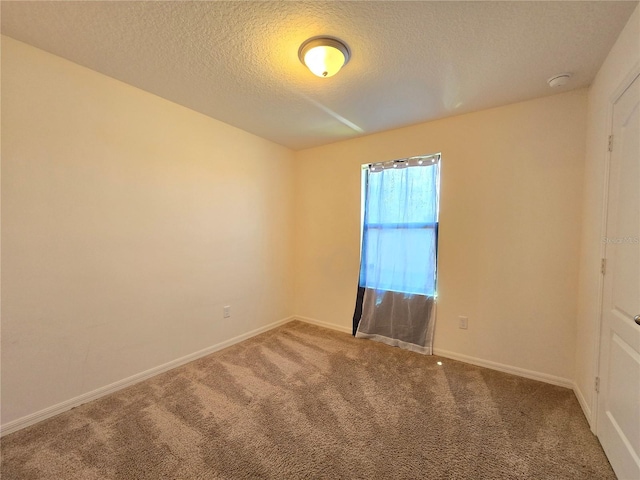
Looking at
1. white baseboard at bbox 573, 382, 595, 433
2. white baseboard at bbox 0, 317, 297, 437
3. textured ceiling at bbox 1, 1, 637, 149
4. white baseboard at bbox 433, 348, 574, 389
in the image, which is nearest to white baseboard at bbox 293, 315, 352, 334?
white baseboard at bbox 0, 317, 297, 437

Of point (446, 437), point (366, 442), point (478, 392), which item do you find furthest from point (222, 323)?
point (478, 392)

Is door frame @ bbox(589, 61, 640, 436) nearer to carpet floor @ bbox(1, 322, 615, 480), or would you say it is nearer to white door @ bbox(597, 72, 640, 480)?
white door @ bbox(597, 72, 640, 480)

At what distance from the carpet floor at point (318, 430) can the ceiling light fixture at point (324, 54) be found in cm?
233

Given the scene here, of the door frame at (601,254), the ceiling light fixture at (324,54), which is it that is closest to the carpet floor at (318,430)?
the door frame at (601,254)

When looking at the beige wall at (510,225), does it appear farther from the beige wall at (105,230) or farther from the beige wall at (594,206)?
the beige wall at (105,230)

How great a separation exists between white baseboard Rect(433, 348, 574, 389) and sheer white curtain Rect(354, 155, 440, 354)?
20 cm

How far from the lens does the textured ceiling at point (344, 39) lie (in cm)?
141

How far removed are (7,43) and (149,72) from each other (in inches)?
29.0

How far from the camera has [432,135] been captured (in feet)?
9.04

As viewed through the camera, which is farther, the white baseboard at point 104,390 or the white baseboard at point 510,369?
the white baseboard at point 510,369

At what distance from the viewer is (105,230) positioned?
204 cm

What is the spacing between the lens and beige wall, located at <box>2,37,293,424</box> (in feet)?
5.51

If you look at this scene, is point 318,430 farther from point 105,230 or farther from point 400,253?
point 105,230

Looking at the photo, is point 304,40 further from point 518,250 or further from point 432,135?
point 518,250
